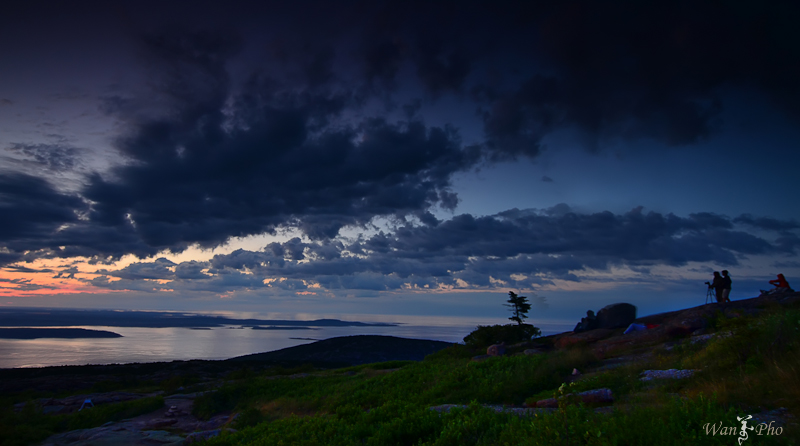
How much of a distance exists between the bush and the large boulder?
615 centimetres

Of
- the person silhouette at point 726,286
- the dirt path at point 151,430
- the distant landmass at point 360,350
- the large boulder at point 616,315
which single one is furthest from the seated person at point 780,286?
the distant landmass at point 360,350

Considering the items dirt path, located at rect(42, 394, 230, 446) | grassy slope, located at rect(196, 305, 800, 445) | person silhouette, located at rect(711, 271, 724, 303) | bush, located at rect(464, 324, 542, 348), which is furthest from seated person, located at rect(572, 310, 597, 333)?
dirt path, located at rect(42, 394, 230, 446)

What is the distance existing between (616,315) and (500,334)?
1127 cm

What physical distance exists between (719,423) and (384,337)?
352 ft

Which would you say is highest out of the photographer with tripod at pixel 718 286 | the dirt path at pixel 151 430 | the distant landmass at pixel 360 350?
the photographer with tripod at pixel 718 286

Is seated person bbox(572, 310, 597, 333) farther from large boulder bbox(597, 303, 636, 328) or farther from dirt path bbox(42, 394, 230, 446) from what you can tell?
dirt path bbox(42, 394, 230, 446)

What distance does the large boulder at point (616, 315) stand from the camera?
34.4 m

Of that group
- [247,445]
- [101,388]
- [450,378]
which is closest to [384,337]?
[101,388]

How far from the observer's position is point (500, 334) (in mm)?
36844

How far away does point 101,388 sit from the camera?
34.1 meters

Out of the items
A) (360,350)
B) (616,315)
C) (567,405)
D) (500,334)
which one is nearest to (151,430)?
(567,405)

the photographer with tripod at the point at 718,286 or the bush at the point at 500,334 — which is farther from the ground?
the photographer with tripod at the point at 718,286

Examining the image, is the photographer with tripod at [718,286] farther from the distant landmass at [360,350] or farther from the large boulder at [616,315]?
the distant landmass at [360,350]

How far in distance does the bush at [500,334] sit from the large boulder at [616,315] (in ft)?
20.2
